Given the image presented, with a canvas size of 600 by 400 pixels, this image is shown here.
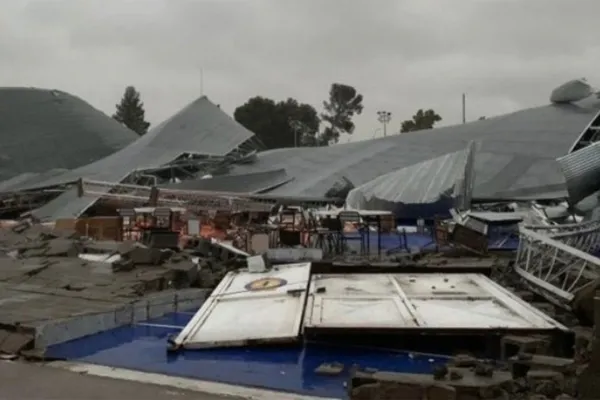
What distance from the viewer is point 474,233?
18594mm

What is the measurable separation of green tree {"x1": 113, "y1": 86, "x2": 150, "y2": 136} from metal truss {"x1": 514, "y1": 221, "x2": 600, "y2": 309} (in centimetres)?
9767

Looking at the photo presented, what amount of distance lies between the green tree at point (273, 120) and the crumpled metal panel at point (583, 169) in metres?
69.7

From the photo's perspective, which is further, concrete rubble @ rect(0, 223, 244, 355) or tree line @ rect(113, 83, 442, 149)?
tree line @ rect(113, 83, 442, 149)

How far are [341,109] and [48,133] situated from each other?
4923cm

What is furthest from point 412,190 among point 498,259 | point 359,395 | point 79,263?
point 359,395

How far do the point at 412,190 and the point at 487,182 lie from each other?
6.77 meters

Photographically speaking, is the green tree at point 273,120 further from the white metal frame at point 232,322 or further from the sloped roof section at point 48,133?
the white metal frame at point 232,322

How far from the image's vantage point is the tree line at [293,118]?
91.4 metres

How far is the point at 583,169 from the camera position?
67.3 feet

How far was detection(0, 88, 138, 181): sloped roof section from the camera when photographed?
67.7 metres

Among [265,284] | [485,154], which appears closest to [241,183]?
[485,154]

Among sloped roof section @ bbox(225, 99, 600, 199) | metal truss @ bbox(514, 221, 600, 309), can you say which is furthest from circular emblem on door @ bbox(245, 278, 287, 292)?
sloped roof section @ bbox(225, 99, 600, 199)

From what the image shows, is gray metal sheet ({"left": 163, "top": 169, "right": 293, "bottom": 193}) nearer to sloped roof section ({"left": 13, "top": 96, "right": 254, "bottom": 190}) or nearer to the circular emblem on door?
sloped roof section ({"left": 13, "top": 96, "right": 254, "bottom": 190})

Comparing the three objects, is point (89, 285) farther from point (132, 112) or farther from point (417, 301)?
point (132, 112)
